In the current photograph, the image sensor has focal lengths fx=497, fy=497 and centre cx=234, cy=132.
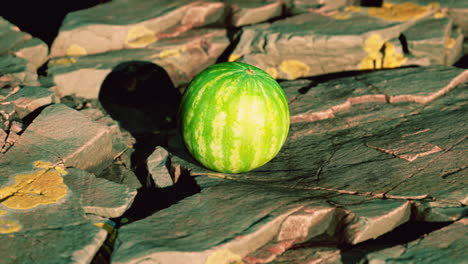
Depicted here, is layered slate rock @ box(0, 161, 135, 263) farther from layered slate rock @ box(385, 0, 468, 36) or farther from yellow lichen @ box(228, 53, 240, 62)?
layered slate rock @ box(385, 0, 468, 36)

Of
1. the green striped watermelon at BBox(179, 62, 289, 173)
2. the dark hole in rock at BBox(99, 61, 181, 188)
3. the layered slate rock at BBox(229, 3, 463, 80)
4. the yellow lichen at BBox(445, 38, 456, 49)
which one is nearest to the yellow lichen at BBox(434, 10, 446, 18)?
the layered slate rock at BBox(229, 3, 463, 80)

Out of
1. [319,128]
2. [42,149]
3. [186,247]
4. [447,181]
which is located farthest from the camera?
[319,128]

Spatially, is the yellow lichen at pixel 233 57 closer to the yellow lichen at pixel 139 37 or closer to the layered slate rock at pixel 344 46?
the layered slate rock at pixel 344 46

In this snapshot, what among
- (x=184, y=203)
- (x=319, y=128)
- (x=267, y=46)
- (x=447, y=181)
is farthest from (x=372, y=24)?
(x=184, y=203)

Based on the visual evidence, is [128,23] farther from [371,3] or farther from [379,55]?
[371,3]

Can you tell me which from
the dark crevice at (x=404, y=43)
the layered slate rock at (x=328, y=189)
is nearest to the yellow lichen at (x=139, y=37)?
the layered slate rock at (x=328, y=189)

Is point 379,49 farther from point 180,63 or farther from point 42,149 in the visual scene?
point 42,149
